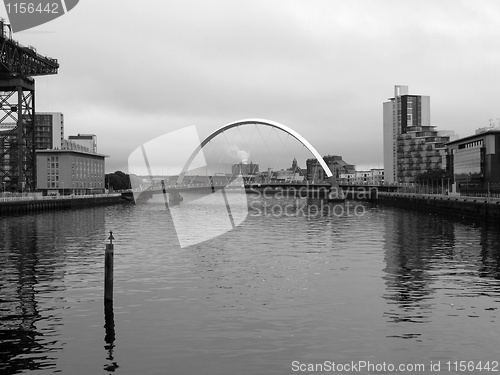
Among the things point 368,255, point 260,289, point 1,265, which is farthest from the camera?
point 368,255

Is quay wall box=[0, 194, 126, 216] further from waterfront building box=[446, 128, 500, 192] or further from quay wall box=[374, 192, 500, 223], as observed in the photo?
waterfront building box=[446, 128, 500, 192]

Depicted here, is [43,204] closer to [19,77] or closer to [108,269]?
[19,77]

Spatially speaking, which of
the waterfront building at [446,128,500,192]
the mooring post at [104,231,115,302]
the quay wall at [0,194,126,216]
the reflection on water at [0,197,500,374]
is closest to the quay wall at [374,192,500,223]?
the waterfront building at [446,128,500,192]

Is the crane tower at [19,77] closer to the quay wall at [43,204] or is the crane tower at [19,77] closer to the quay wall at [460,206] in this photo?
the quay wall at [43,204]

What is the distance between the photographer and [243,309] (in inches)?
988

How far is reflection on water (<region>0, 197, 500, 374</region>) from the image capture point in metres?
19.0

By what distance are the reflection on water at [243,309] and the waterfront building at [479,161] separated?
86361 millimetres

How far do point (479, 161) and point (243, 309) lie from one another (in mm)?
122137

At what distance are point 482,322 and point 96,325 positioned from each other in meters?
13.7

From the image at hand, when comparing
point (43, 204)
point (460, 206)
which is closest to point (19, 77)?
point (43, 204)

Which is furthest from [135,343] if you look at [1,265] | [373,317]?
[1,265]

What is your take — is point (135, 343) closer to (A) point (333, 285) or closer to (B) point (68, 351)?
(B) point (68, 351)

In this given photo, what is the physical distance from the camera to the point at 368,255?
4356 cm

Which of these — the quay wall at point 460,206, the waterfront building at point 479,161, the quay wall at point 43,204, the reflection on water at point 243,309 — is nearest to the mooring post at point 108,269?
the reflection on water at point 243,309
